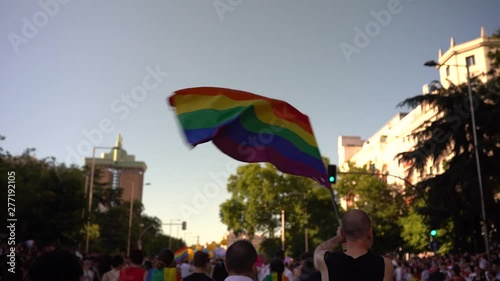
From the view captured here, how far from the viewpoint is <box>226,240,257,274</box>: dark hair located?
4.19m

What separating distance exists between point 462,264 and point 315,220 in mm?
37695

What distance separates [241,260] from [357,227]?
127 centimetres

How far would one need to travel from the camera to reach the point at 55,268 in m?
2.73

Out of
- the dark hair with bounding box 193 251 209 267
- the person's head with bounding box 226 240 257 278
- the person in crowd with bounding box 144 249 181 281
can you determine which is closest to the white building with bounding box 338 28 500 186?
the person in crowd with bounding box 144 249 181 281

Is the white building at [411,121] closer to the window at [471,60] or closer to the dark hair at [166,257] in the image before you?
the window at [471,60]

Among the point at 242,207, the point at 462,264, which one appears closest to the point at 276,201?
the point at 242,207

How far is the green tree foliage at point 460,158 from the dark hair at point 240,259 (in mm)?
22970

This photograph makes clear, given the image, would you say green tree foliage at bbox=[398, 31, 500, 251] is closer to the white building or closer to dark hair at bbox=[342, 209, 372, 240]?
the white building

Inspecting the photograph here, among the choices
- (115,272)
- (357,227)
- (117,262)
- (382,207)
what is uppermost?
(382,207)

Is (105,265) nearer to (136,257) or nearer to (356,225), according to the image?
(136,257)

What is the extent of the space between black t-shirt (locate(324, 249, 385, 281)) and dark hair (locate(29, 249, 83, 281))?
1636mm

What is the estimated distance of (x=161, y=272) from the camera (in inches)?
280

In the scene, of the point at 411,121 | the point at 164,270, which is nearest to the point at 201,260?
the point at 164,270

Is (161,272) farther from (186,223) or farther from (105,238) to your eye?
(105,238)
